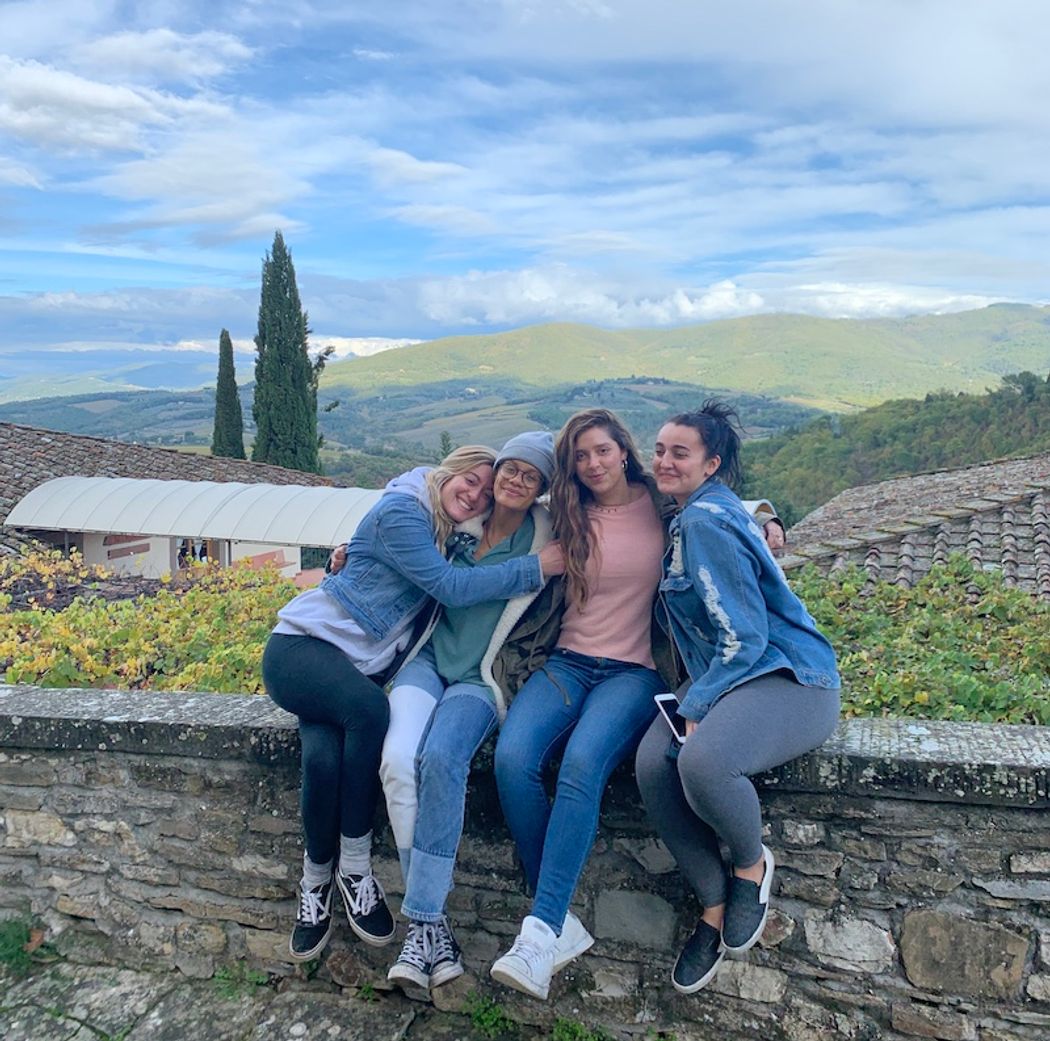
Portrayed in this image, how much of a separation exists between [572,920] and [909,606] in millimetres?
3801

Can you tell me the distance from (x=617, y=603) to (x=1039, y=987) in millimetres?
1368

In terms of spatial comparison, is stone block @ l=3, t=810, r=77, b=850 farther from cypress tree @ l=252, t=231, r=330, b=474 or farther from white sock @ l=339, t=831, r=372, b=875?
cypress tree @ l=252, t=231, r=330, b=474

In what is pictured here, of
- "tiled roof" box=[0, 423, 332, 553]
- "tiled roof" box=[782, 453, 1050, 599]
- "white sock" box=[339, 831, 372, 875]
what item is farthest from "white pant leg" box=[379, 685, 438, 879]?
"tiled roof" box=[0, 423, 332, 553]

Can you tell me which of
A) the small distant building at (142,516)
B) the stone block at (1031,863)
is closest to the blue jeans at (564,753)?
the stone block at (1031,863)

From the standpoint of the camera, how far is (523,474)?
2.73 meters

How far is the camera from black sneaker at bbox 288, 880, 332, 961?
2592mm

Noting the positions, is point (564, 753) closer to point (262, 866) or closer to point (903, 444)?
point (262, 866)

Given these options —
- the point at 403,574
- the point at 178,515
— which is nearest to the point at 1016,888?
the point at 403,574

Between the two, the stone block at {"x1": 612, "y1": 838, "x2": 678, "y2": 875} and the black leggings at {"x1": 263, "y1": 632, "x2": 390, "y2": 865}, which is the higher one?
the black leggings at {"x1": 263, "y1": 632, "x2": 390, "y2": 865}

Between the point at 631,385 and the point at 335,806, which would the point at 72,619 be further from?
the point at 631,385

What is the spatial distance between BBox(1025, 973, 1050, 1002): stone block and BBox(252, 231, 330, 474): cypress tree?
28.5 meters

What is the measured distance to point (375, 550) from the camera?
8.81 ft

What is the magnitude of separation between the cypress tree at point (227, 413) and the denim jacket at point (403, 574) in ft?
92.6

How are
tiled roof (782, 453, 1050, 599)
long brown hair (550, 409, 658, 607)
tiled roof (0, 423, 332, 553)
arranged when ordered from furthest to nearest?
tiled roof (0, 423, 332, 553) < tiled roof (782, 453, 1050, 599) < long brown hair (550, 409, 658, 607)
